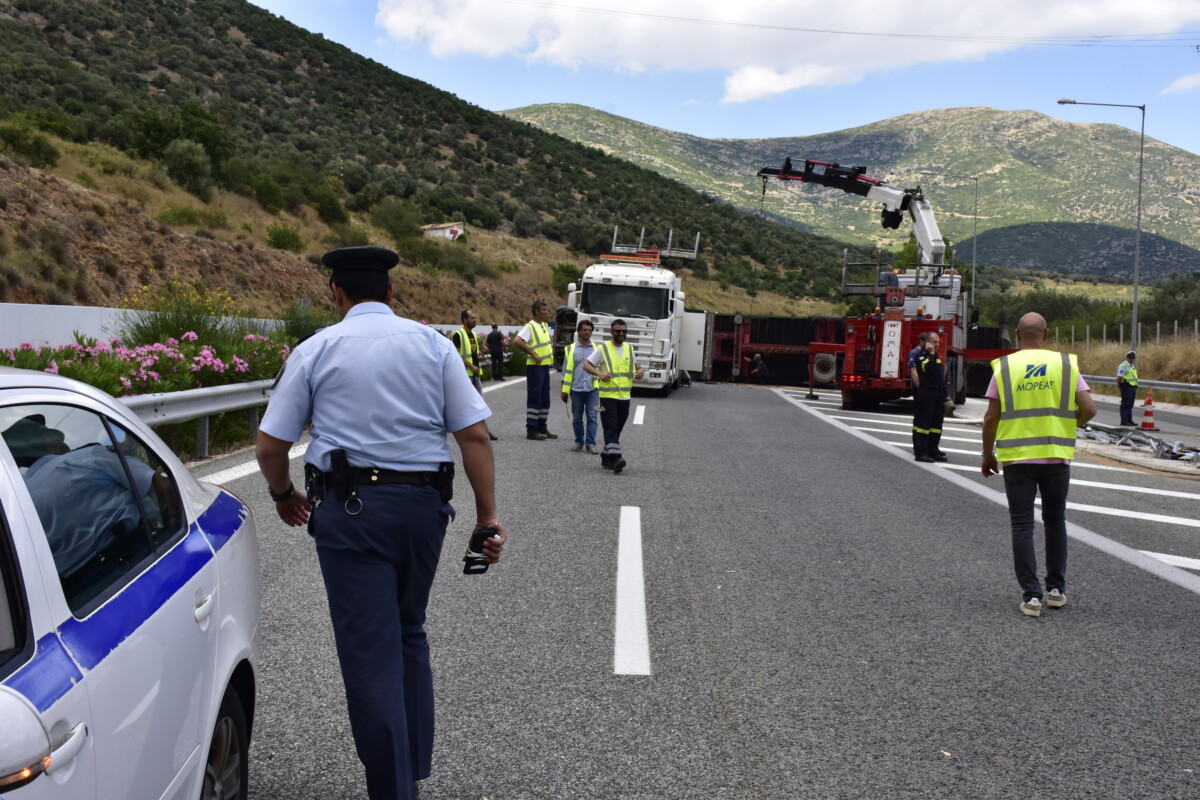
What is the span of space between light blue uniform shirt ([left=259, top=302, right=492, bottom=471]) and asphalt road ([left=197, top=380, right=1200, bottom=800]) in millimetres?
1248

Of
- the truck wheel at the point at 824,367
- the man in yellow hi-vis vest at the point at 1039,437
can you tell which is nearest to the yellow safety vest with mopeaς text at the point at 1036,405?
the man in yellow hi-vis vest at the point at 1039,437

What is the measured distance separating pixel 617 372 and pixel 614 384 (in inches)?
6.4

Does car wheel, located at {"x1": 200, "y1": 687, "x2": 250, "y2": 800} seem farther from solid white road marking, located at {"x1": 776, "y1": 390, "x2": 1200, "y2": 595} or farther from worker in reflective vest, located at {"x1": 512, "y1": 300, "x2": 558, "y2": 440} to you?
worker in reflective vest, located at {"x1": 512, "y1": 300, "x2": 558, "y2": 440}

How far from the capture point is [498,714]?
15.1 feet

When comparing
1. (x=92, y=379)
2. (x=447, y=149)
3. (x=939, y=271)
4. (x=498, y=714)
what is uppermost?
(x=447, y=149)

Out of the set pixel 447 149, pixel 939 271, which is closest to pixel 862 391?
pixel 939 271

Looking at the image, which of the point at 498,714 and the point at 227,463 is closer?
the point at 498,714

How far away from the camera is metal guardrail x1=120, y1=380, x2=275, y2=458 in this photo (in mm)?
9977

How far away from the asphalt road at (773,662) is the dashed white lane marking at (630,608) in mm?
54

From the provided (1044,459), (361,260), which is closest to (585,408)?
(1044,459)

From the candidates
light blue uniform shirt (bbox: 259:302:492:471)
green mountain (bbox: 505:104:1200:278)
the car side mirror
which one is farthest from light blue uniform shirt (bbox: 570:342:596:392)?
green mountain (bbox: 505:104:1200:278)

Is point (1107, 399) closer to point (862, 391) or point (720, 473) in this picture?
point (862, 391)

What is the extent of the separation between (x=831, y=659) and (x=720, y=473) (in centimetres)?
713

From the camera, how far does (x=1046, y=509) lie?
277 inches
